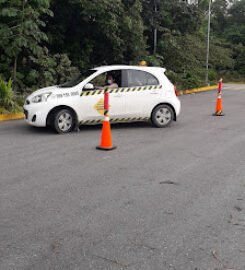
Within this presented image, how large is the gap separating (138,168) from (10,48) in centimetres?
883

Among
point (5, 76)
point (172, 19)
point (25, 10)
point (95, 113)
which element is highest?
point (172, 19)

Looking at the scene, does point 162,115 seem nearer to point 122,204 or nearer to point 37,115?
point 37,115

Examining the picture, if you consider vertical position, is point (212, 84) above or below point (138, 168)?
above

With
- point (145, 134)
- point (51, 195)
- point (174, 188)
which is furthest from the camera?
point (145, 134)

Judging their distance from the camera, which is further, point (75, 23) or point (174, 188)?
point (75, 23)

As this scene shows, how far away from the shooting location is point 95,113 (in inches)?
399

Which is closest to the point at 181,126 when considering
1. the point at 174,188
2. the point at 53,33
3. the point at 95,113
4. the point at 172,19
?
the point at 95,113

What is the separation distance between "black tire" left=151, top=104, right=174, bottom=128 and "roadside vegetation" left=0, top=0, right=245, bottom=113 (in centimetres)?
449

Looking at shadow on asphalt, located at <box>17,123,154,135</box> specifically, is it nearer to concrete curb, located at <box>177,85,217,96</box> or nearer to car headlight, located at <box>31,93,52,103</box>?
car headlight, located at <box>31,93,52,103</box>

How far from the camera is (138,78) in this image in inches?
423

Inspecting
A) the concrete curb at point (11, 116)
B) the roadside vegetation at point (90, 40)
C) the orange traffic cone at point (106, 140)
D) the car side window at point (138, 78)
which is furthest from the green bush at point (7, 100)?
the orange traffic cone at point (106, 140)

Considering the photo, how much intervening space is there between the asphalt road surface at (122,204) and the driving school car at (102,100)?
82cm

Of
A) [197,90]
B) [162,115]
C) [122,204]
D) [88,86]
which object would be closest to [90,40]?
[197,90]

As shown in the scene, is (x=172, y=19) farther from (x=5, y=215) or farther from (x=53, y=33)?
(x=5, y=215)
